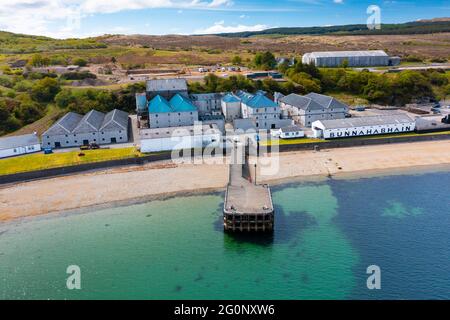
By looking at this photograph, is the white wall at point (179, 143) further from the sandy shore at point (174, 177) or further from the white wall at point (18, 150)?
the white wall at point (18, 150)

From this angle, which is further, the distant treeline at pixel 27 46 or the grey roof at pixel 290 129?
the distant treeline at pixel 27 46

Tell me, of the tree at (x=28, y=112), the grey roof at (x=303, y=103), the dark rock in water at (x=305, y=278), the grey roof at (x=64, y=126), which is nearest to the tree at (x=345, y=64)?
the grey roof at (x=303, y=103)

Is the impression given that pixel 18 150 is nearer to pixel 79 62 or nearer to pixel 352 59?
pixel 79 62

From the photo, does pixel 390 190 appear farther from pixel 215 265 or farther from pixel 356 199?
pixel 215 265

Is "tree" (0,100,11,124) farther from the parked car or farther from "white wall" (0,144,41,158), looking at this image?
the parked car

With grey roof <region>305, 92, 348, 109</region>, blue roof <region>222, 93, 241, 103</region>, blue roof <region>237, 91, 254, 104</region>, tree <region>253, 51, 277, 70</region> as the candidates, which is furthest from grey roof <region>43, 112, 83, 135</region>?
tree <region>253, 51, 277, 70</region>
